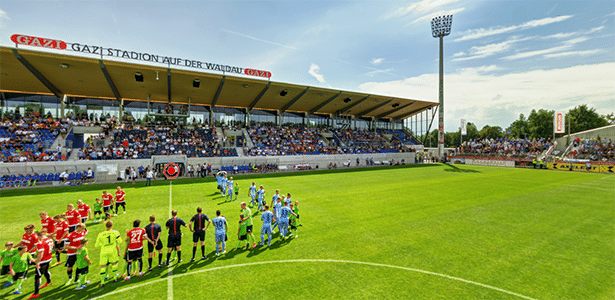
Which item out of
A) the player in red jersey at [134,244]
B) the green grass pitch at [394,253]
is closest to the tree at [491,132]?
the green grass pitch at [394,253]

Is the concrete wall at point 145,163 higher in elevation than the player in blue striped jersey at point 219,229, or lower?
higher

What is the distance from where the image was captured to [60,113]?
34.6 metres

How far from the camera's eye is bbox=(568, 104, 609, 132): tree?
69250 mm

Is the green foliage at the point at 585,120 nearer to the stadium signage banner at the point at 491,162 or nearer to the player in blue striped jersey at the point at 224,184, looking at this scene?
the stadium signage banner at the point at 491,162

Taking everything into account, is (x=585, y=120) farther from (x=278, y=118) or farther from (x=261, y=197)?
(x=261, y=197)

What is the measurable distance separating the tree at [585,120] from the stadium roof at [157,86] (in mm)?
54814

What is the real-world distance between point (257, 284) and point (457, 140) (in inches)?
4638

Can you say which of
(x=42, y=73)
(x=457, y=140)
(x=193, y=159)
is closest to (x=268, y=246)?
(x=193, y=159)

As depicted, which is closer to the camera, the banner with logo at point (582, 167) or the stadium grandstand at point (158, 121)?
the stadium grandstand at point (158, 121)

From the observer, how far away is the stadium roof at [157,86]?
84.7 feet

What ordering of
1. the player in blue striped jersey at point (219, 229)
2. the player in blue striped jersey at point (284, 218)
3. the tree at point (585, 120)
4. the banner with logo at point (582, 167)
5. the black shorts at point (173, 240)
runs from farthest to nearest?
the tree at point (585, 120), the banner with logo at point (582, 167), the player in blue striped jersey at point (284, 218), the player in blue striped jersey at point (219, 229), the black shorts at point (173, 240)

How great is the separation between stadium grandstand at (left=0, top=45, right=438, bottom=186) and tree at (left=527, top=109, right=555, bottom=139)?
43450 millimetres

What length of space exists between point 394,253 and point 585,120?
98259 millimetres

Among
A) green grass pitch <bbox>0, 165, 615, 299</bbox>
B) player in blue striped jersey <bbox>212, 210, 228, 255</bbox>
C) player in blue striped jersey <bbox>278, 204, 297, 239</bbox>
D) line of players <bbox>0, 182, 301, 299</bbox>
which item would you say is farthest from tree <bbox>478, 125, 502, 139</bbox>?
line of players <bbox>0, 182, 301, 299</bbox>
